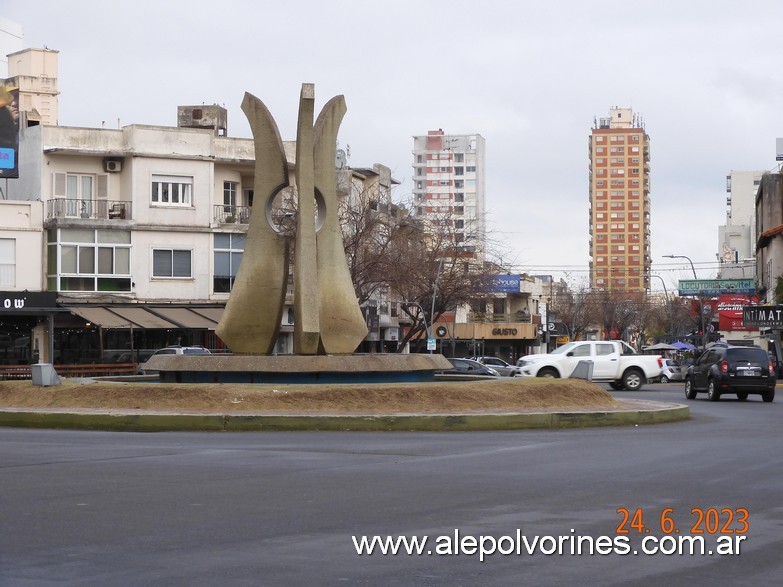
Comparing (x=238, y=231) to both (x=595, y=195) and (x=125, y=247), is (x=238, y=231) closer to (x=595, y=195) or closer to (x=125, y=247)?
(x=125, y=247)

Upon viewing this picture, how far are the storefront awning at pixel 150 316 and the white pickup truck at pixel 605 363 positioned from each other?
53.2 ft

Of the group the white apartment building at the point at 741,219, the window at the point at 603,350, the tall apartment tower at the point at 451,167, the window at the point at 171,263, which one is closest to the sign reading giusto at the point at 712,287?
the window at the point at 171,263

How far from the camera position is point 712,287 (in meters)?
76.9

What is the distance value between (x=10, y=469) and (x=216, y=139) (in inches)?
1719

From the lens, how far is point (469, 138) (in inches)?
6845

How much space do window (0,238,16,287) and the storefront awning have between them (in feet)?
8.79

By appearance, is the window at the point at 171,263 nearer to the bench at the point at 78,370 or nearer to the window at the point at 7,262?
the window at the point at 7,262

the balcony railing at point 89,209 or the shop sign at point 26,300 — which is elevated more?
the balcony railing at point 89,209

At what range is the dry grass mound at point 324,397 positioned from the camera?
21.0 metres

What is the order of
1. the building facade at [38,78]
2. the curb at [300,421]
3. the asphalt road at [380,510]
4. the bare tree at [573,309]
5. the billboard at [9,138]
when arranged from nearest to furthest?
the asphalt road at [380,510]
the curb at [300,421]
the billboard at [9,138]
the building facade at [38,78]
the bare tree at [573,309]

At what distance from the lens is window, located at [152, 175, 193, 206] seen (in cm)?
5400

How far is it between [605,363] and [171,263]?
2229 centimetres

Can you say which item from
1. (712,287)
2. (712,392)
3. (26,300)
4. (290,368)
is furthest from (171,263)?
(712,287)

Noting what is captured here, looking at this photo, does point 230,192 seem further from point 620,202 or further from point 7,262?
point 620,202
